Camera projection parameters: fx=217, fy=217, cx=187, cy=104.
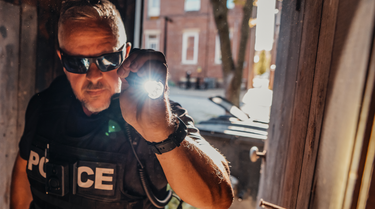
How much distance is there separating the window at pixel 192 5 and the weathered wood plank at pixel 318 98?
40.2ft

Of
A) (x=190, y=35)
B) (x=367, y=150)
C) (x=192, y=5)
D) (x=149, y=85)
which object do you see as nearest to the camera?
(x=367, y=150)

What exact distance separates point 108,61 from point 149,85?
409 mm

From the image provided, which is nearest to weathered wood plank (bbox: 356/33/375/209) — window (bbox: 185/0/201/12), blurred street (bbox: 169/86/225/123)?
blurred street (bbox: 169/86/225/123)

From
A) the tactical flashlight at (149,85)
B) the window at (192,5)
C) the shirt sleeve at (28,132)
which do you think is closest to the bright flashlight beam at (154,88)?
the tactical flashlight at (149,85)

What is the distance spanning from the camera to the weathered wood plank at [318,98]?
25.5 inches

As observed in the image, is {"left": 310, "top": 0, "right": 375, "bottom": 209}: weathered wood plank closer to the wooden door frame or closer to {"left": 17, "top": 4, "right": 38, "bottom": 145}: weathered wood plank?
the wooden door frame

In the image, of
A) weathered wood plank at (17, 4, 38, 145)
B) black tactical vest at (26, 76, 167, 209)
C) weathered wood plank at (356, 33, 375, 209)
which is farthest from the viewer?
weathered wood plank at (17, 4, 38, 145)

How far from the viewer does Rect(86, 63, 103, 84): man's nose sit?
948mm

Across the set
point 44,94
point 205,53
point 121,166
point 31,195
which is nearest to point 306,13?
point 121,166

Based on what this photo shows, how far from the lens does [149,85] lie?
0.63 meters

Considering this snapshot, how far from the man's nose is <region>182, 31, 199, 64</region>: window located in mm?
11865

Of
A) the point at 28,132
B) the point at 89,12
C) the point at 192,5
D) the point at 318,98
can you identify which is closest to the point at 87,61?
the point at 89,12

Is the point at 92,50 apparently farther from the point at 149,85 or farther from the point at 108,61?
the point at 149,85

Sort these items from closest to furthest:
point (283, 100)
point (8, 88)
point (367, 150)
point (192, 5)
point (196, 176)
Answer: point (367, 150)
point (196, 176)
point (283, 100)
point (8, 88)
point (192, 5)
